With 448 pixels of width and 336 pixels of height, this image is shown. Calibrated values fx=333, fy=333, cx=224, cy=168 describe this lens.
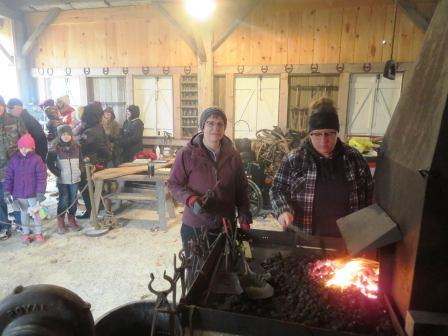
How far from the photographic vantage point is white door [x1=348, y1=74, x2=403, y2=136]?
6.25 meters

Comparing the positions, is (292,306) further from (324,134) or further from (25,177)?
(25,177)

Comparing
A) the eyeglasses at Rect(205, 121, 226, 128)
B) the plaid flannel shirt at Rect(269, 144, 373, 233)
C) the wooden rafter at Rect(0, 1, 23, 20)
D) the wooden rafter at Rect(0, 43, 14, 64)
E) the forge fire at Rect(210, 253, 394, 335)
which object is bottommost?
the forge fire at Rect(210, 253, 394, 335)

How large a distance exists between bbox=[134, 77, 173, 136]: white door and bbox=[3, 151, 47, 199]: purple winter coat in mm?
3451

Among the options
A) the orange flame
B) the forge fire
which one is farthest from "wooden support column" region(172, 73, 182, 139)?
the orange flame

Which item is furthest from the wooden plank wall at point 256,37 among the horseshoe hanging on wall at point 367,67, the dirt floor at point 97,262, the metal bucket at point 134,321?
the metal bucket at point 134,321

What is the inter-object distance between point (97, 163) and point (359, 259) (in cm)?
459

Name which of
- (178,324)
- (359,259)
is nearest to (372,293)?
(359,259)

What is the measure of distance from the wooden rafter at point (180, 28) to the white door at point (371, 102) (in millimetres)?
3179

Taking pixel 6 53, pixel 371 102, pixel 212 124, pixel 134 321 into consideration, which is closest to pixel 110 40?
pixel 6 53

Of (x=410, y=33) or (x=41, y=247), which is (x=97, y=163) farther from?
(x=410, y=33)

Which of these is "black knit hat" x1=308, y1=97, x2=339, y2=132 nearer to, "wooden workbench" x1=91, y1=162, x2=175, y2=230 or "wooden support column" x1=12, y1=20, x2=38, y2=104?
"wooden workbench" x1=91, y1=162, x2=175, y2=230

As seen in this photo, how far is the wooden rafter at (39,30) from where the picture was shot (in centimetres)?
740

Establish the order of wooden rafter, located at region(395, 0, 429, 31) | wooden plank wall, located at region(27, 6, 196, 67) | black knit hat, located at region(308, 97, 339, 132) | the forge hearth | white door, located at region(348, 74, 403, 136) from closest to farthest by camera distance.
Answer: the forge hearth, black knit hat, located at region(308, 97, 339, 132), wooden rafter, located at region(395, 0, 429, 31), white door, located at region(348, 74, 403, 136), wooden plank wall, located at region(27, 6, 196, 67)

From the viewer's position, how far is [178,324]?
1349mm
